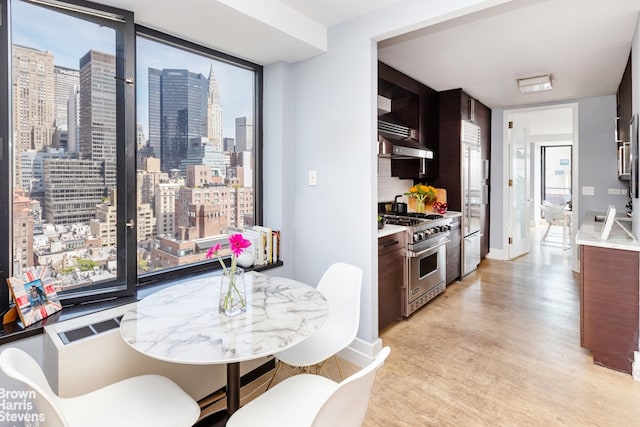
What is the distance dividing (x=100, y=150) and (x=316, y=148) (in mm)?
1443

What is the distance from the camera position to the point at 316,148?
107 inches

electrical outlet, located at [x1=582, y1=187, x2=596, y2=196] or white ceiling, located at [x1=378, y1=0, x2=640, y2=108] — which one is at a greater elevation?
white ceiling, located at [x1=378, y1=0, x2=640, y2=108]

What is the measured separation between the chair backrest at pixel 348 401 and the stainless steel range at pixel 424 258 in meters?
2.13

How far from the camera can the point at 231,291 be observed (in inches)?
61.9

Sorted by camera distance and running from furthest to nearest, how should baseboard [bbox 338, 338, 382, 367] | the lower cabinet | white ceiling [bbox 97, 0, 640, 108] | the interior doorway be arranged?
the interior doorway < the lower cabinet < baseboard [bbox 338, 338, 382, 367] < white ceiling [bbox 97, 0, 640, 108]

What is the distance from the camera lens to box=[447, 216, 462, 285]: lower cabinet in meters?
4.03

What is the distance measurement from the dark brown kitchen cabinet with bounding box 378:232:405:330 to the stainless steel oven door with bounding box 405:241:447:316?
0.11 m

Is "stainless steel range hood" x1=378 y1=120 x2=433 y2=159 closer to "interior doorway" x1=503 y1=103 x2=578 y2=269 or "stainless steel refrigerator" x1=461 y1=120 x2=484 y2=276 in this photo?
"stainless steel refrigerator" x1=461 y1=120 x2=484 y2=276

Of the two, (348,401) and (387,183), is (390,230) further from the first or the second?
(348,401)

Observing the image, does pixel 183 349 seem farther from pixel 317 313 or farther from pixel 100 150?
pixel 100 150

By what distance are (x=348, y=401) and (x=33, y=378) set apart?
1051 millimetres

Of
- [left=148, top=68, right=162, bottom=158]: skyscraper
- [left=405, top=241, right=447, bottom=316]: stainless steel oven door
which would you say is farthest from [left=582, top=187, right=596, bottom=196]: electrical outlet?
[left=148, top=68, right=162, bottom=158]: skyscraper

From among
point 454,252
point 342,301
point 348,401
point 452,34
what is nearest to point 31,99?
point 342,301

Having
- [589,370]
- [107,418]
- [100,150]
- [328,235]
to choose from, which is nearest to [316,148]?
[328,235]
